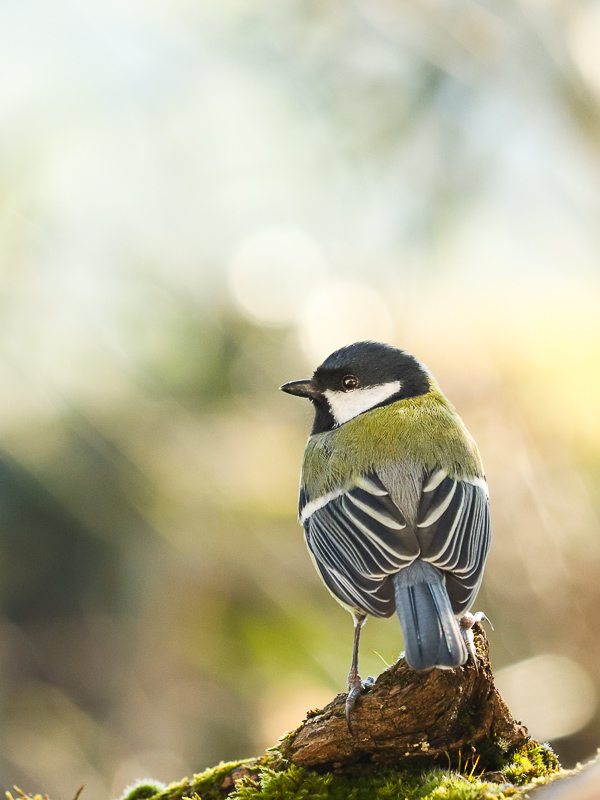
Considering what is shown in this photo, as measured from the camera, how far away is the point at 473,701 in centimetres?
129

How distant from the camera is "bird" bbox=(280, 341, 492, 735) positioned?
1.29m

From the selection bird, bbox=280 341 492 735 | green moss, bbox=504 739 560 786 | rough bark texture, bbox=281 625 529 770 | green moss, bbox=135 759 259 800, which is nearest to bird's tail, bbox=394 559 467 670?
bird, bbox=280 341 492 735

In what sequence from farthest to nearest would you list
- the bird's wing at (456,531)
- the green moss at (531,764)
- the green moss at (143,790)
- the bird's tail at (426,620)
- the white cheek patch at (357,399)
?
the white cheek patch at (357,399)
the green moss at (143,790)
the bird's wing at (456,531)
the green moss at (531,764)
the bird's tail at (426,620)

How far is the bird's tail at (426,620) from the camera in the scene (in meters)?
1.10

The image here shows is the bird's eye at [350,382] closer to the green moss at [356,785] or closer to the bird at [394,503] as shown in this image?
the bird at [394,503]

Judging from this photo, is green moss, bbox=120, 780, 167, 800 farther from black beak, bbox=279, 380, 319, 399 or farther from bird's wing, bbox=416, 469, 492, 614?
black beak, bbox=279, 380, 319, 399

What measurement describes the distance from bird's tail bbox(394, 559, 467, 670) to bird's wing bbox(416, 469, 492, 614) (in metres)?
0.03

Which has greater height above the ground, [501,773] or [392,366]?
[392,366]

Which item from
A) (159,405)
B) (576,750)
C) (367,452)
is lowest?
(576,750)

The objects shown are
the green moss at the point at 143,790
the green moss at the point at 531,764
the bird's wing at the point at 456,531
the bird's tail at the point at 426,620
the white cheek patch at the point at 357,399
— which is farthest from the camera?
the white cheek patch at the point at 357,399

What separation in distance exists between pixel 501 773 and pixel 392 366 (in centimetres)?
103

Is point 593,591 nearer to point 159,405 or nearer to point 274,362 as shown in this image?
point 274,362

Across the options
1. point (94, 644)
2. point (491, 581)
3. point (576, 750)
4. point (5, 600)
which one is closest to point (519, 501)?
point (491, 581)

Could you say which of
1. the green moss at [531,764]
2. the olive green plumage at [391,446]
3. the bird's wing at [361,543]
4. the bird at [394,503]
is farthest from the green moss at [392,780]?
the olive green plumage at [391,446]
